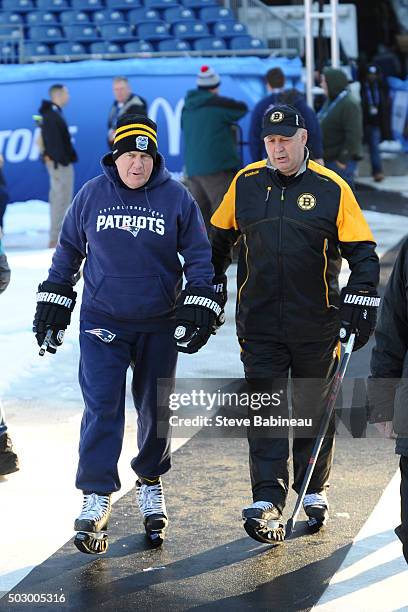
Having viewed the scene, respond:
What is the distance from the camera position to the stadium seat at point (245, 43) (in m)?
20.7

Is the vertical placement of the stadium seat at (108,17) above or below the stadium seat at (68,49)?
above

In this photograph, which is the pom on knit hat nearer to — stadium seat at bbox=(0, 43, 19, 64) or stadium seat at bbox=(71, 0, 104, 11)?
stadium seat at bbox=(0, 43, 19, 64)

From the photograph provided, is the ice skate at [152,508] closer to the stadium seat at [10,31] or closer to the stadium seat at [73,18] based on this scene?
the stadium seat at [10,31]

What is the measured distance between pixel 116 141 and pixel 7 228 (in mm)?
11034

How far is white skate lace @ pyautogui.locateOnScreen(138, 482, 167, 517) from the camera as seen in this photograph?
221 inches

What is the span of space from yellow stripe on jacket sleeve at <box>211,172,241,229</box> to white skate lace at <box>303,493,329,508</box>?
126cm

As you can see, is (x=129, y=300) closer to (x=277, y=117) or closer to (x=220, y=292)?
(x=220, y=292)

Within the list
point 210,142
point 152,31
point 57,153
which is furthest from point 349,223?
point 152,31

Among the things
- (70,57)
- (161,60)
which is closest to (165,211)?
(161,60)

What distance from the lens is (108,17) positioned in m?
22.0

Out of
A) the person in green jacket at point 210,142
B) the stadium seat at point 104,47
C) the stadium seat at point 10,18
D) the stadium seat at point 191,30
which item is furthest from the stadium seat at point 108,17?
the person in green jacket at point 210,142

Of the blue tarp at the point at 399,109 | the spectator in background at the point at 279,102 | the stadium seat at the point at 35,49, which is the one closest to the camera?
the spectator in background at the point at 279,102

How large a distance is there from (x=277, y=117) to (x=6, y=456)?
231cm

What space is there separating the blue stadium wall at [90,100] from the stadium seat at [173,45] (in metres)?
2.15
